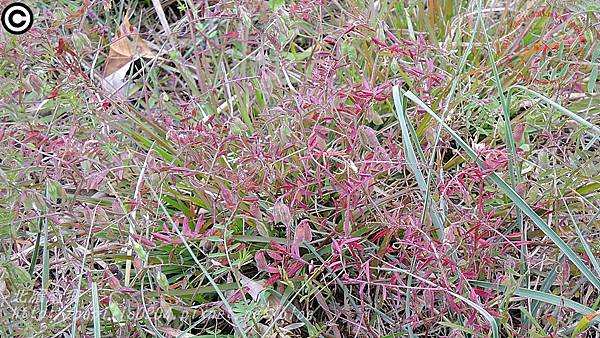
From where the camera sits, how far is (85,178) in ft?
4.58

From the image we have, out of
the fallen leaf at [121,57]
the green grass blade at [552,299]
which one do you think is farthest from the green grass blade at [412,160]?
the fallen leaf at [121,57]

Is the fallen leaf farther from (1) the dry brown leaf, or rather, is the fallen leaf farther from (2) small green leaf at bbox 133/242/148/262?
(2) small green leaf at bbox 133/242/148/262

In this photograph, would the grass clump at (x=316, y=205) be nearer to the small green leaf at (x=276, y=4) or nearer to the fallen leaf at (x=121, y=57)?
the small green leaf at (x=276, y=4)

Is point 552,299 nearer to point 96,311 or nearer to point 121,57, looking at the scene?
point 96,311

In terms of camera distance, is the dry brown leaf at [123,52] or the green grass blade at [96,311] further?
the dry brown leaf at [123,52]

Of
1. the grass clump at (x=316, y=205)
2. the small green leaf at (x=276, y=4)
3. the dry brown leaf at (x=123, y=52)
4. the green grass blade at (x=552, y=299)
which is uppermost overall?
the small green leaf at (x=276, y=4)

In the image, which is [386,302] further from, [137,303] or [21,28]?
[21,28]

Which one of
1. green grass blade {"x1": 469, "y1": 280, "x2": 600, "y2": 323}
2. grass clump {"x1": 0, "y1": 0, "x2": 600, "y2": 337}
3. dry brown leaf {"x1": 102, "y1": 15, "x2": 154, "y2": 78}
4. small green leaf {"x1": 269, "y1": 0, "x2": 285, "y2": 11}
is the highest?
small green leaf {"x1": 269, "y1": 0, "x2": 285, "y2": 11}

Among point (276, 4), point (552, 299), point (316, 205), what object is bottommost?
point (552, 299)

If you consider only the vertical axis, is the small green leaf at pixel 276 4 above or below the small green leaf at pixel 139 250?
above

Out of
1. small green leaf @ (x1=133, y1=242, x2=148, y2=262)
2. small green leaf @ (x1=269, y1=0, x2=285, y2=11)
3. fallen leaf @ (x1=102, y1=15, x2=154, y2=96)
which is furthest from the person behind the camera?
fallen leaf @ (x1=102, y1=15, x2=154, y2=96)

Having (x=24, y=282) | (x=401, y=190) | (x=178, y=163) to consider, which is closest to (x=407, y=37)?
(x=401, y=190)

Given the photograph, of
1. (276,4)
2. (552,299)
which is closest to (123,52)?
(276,4)

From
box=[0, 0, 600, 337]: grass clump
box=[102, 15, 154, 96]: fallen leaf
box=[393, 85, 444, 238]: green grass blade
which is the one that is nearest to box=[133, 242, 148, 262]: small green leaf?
box=[0, 0, 600, 337]: grass clump
